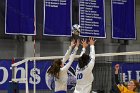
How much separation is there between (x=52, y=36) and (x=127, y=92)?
707 cm

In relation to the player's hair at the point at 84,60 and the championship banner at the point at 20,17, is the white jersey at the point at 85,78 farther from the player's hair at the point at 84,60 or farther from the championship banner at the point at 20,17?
the championship banner at the point at 20,17

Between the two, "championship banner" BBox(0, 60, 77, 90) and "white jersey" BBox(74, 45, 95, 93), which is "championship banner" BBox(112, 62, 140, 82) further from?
"white jersey" BBox(74, 45, 95, 93)

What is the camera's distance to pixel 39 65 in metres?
12.8

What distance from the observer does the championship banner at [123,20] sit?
1523cm

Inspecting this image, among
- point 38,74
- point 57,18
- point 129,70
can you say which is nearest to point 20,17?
point 57,18

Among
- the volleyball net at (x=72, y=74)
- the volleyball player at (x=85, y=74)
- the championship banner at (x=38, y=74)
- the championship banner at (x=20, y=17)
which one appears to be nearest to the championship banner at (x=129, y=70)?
the volleyball net at (x=72, y=74)

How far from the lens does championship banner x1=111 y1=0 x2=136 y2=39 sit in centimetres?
1523

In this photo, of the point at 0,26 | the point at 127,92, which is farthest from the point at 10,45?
the point at 127,92

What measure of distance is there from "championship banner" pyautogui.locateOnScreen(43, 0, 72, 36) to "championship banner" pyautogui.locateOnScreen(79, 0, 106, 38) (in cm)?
56

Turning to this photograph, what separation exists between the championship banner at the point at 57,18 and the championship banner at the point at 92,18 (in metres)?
0.56

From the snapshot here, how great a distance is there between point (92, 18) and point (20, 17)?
9.49ft

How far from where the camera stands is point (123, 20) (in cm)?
1534

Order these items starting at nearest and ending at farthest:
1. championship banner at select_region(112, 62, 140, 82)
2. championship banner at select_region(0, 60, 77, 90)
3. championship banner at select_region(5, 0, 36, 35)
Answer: championship banner at select_region(0, 60, 77, 90), championship banner at select_region(112, 62, 140, 82), championship banner at select_region(5, 0, 36, 35)

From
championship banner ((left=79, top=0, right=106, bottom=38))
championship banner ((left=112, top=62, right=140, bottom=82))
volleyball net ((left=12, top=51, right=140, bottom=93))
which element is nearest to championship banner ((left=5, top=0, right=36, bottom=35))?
volleyball net ((left=12, top=51, right=140, bottom=93))
